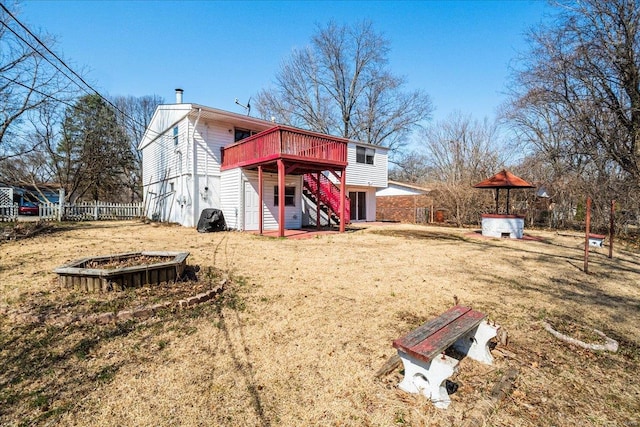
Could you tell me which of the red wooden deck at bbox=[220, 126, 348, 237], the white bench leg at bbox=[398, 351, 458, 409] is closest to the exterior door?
the red wooden deck at bbox=[220, 126, 348, 237]

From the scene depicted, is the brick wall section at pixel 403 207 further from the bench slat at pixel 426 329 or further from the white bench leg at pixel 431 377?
the white bench leg at pixel 431 377

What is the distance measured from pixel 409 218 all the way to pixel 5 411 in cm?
2239

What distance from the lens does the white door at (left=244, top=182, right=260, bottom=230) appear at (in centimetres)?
1332

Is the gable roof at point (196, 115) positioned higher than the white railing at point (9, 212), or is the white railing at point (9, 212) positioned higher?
the gable roof at point (196, 115)

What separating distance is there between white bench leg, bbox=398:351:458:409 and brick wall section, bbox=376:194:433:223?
20251 mm

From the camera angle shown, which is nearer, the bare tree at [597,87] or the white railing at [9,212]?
the bare tree at [597,87]

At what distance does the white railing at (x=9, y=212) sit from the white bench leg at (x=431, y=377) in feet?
70.8

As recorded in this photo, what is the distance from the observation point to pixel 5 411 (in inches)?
89.0

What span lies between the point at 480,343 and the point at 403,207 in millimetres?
20626

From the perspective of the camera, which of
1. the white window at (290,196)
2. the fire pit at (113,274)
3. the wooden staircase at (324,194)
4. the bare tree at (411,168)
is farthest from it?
the bare tree at (411,168)

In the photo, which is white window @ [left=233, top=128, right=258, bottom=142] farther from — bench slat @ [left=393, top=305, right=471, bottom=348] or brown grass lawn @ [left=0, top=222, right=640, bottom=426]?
bench slat @ [left=393, top=305, right=471, bottom=348]

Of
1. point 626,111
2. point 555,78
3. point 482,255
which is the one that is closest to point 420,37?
point 555,78

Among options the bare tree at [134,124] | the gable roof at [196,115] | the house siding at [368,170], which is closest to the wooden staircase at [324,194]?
the house siding at [368,170]

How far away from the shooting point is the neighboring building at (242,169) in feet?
38.7
